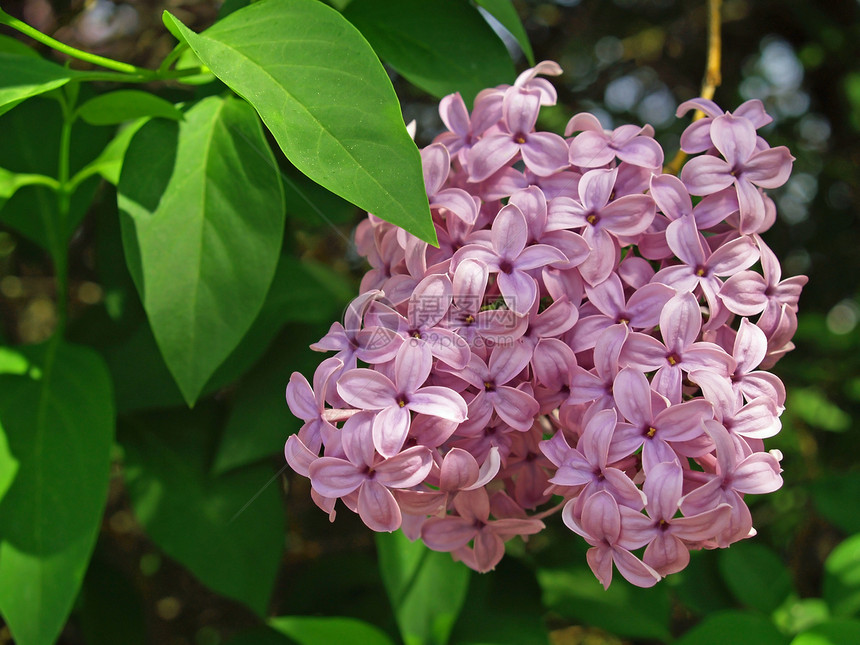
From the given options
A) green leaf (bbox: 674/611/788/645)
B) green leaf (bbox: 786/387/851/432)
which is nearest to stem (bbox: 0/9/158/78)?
green leaf (bbox: 674/611/788/645)

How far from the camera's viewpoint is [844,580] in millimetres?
1023

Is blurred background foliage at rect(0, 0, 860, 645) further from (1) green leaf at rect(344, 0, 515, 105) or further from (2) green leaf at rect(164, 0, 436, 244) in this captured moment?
(2) green leaf at rect(164, 0, 436, 244)

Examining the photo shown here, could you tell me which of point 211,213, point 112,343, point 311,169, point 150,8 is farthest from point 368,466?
point 150,8

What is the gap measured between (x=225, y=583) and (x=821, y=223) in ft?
4.95

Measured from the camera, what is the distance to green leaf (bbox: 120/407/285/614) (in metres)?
0.95

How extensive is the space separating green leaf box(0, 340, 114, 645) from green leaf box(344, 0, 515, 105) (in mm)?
504

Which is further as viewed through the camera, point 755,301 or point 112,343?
point 112,343

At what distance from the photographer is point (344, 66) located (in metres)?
0.60

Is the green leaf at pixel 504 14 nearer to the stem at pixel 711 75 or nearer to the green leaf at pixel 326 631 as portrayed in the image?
the stem at pixel 711 75

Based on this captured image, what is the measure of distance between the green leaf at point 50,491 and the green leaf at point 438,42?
19.8 inches

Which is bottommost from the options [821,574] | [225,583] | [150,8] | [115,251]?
[821,574]

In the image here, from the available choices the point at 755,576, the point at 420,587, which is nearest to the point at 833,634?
the point at 755,576

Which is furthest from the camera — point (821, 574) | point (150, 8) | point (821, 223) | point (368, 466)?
point (821, 223)

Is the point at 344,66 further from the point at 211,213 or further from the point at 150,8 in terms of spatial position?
the point at 150,8
